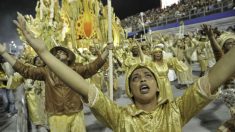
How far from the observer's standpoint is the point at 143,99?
251 cm

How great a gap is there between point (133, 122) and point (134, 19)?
137 feet

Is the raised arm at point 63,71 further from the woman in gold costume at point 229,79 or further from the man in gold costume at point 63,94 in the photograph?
the woman in gold costume at point 229,79

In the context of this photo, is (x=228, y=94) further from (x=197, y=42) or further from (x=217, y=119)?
(x=197, y=42)

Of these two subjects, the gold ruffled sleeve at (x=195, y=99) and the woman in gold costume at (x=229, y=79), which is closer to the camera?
the gold ruffled sleeve at (x=195, y=99)

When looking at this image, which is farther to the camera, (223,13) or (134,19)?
(134,19)

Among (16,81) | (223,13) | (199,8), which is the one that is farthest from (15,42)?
(16,81)

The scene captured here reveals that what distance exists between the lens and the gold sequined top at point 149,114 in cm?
241

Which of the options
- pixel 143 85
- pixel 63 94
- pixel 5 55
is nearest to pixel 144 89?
pixel 143 85

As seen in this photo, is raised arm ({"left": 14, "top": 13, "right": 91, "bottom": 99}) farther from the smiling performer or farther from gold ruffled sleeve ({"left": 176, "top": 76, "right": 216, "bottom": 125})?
gold ruffled sleeve ({"left": 176, "top": 76, "right": 216, "bottom": 125})

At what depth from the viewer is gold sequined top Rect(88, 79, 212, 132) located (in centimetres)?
241

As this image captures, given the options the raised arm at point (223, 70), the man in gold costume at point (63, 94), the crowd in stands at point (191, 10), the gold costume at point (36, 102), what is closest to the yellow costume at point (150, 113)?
the raised arm at point (223, 70)

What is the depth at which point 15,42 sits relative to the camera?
4456 cm

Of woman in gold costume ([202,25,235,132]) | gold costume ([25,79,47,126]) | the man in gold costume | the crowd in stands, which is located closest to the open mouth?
the man in gold costume

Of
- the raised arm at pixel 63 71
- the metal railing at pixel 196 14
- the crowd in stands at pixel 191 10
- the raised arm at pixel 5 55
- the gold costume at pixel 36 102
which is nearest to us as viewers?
the raised arm at pixel 63 71
